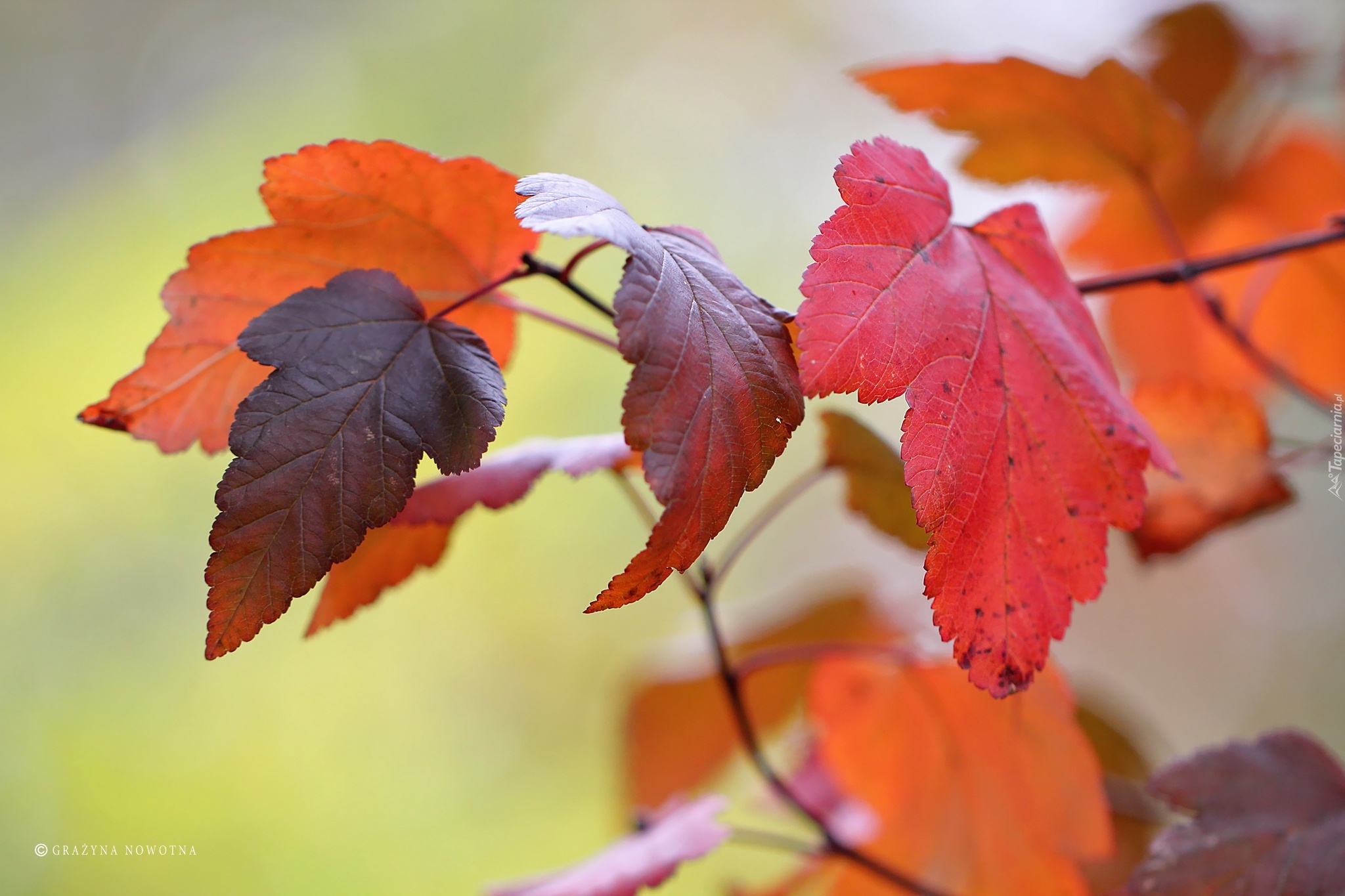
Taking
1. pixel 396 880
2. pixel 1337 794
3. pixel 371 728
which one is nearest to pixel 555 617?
pixel 371 728

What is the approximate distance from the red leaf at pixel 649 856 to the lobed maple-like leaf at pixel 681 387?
222 mm

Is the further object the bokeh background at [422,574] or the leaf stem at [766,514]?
the bokeh background at [422,574]

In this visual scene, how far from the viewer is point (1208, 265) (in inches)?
17.7

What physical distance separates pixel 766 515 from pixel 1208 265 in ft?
0.94

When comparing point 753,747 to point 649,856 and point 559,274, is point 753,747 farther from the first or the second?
point 559,274

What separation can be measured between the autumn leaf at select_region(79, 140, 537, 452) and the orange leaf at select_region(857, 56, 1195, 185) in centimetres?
24

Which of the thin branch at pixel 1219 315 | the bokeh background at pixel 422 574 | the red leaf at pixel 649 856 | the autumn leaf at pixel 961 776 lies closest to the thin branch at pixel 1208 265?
the thin branch at pixel 1219 315

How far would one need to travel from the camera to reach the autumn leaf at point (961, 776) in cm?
54

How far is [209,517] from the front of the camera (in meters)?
1.96

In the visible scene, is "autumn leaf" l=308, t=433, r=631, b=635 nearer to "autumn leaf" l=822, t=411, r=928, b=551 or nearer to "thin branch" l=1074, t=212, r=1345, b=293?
"autumn leaf" l=822, t=411, r=928, b=551

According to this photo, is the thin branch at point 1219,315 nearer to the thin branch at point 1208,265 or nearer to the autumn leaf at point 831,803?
the thin branch at point 1208,265

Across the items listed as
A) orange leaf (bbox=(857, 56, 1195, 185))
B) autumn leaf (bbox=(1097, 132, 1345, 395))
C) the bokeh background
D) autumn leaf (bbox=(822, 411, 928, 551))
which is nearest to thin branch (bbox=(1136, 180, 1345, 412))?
orange leaf (bbox=(857, 56, 1195, 185))

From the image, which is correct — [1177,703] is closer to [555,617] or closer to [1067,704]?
[555,617]

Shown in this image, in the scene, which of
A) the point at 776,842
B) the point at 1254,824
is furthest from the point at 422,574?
the point at 1254,824
